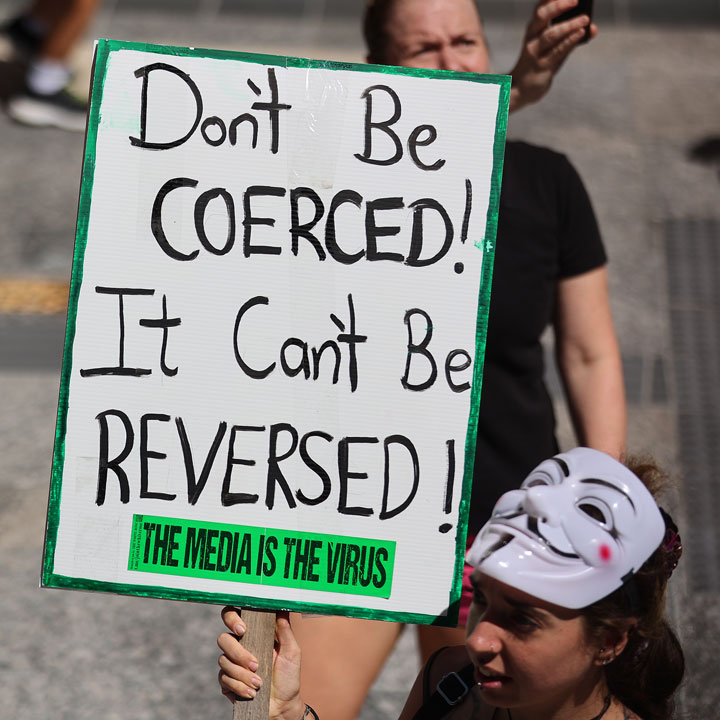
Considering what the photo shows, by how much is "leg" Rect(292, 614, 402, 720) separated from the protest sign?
1.62 feet

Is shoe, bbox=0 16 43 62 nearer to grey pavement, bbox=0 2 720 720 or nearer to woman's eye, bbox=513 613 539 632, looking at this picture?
grey pavement, bbox=0 2 720 720

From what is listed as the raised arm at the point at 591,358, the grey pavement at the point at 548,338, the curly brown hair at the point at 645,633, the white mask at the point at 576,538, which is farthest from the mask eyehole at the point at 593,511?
the grey pavement at the point at 548,338

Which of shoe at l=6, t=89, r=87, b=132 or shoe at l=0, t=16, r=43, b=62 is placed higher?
shoe at l=0, t=16, r=43, b=62

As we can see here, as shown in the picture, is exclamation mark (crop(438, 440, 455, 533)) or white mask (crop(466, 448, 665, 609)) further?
exclamation mark (crop(438, 440, 455, 533))

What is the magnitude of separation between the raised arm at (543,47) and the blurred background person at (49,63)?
464 cm

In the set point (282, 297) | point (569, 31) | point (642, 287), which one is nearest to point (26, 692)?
point (282, 297)

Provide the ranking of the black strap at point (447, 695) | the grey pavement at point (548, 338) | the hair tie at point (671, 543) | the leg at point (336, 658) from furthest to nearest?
the grey pavement at point (548, 338) → the leg at point (336, 658) → the black strap at point (447, 695) → the hair tie at point (671, 543)

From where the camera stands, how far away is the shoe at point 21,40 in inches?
273

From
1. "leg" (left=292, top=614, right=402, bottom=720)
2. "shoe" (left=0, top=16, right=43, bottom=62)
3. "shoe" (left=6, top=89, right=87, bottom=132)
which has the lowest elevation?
"leg" (left=292, top=614, right=402, bottom=720)

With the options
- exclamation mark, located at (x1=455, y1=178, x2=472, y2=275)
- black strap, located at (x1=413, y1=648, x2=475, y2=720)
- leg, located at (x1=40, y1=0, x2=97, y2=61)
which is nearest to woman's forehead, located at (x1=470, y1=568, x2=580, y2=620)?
black strap, located at (x1=413, y1=648, x2=475, y2=720)

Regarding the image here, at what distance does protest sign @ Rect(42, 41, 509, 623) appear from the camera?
74.2 inches

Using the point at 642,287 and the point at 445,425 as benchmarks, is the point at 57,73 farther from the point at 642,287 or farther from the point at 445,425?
the point at 445,425

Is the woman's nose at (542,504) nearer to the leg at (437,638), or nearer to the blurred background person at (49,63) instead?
the leg at (437,638)

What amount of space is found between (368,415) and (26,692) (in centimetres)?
218
